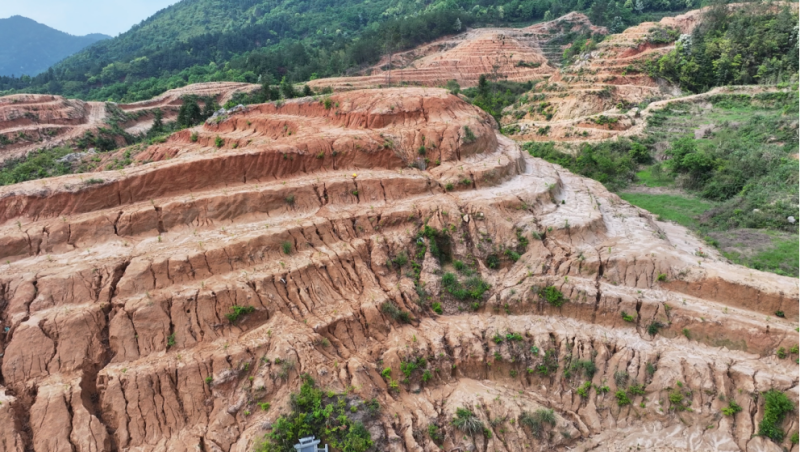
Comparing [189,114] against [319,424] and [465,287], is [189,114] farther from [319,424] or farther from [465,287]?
[319,424]

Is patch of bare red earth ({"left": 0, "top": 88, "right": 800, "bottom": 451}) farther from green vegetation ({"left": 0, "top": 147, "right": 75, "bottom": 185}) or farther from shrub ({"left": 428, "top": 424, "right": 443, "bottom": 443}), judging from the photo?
green vegetation ({"left": 0, "top": 147, "right": 75, "bottom": 185})

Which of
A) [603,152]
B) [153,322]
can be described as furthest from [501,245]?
[603,152]

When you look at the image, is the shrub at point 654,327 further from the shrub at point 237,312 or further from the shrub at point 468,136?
the shrub at point 237,312

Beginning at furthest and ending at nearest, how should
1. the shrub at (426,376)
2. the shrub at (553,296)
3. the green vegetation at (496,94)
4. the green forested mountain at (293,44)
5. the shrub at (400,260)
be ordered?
1. the green forested mountain at (293,44)
2. the green vegetation at (496,94)
3. the shrub at (400,260)
4. the shrub at (553,296)
5. the shrub at (426,376)

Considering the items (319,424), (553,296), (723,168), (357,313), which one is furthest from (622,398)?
(723,168)

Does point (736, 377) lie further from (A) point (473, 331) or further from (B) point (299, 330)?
(B) point (299, 330)

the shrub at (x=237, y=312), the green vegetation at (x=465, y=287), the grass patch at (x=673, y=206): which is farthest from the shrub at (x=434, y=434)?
the grass patch at (x=673, y=206)
